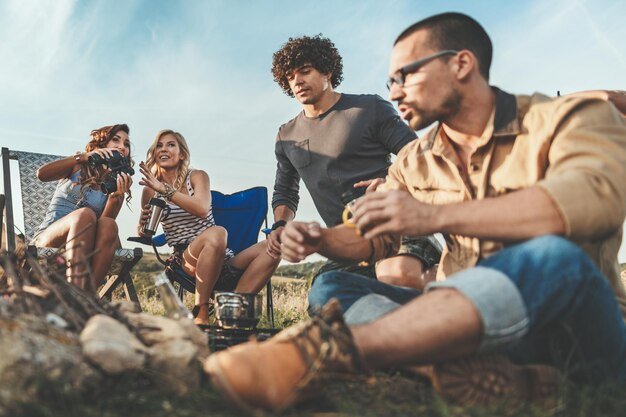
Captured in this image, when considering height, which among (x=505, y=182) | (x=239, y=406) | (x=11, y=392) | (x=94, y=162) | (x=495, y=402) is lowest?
(x=495, y=402)

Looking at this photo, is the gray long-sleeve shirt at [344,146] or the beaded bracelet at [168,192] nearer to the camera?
the gray long-sleeve shirt at [344,146]

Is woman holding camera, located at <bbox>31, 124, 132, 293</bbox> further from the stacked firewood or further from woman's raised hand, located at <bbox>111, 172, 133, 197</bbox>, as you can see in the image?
the stacked firewood

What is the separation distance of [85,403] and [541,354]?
1382 millimetres

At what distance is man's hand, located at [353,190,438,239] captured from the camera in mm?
1795

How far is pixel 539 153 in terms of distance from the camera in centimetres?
205

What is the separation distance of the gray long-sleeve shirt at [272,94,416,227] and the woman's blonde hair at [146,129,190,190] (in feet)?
3.79

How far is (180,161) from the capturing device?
17.8 ft

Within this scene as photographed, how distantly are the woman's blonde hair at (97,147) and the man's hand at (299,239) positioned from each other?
3.41 meters

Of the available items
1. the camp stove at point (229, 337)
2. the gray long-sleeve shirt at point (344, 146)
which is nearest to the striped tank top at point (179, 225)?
the gray long-sleeve shirt at point (344, 146)

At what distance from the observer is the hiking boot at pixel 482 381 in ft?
5.52

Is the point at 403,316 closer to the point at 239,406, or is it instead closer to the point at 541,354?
the point at 239,406

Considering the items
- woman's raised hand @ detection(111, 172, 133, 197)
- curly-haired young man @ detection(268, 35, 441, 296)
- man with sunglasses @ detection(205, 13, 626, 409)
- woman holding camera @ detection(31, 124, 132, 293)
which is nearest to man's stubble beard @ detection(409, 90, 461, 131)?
man with sunglasses @ detection(205, 13, 626, 409)

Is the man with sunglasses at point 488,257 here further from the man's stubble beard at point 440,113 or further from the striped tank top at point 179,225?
the striped tank top at point 179,225

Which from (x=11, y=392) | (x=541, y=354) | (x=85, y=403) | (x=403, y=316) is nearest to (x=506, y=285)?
(x=403, y=316)
